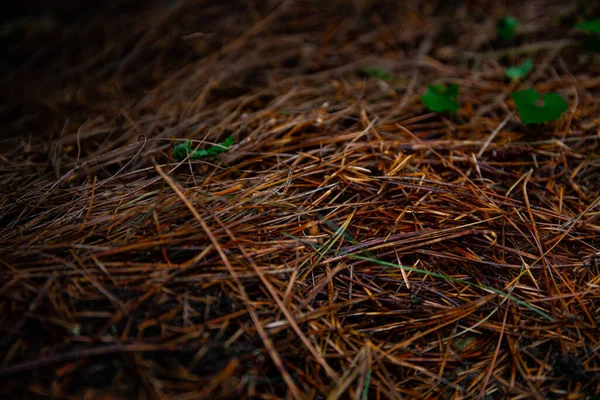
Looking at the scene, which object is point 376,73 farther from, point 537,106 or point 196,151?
point 196,151

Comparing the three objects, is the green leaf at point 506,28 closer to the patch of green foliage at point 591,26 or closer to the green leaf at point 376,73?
the patch of green foliage at point 591,26

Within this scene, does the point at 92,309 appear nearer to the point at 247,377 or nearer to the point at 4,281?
the point at 4,281

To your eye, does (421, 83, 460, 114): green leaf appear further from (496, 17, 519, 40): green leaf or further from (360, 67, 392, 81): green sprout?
(496, 17, 519, 40): green leaf

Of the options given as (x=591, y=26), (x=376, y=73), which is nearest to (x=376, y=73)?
(x=376, y=73)

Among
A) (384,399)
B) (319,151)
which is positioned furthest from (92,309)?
(319,151)

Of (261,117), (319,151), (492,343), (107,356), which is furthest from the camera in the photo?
(261,117)

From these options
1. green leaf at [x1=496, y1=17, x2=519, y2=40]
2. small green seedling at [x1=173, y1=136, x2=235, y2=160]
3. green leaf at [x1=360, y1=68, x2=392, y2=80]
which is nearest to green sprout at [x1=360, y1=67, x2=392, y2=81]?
green leaf at [x1=360, y1=68, x2=392, y2=80]
